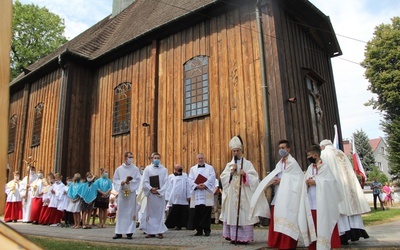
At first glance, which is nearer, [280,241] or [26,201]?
[280,241]

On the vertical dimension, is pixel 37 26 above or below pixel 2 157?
above

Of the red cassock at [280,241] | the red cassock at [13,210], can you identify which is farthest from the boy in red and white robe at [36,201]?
the red cassock at [280,241]

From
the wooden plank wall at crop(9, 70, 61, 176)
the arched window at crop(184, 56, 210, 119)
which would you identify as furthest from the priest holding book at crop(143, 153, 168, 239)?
the wooden plank wall at crop(9, 70, 61, 176)

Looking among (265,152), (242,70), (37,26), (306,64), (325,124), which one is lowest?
(265,152)

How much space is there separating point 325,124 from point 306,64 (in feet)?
8.47

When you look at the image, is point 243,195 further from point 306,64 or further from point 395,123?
point 395,123

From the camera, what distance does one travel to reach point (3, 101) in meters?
1.28

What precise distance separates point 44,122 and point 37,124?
3.59 feet

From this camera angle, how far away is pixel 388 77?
30.7 metres

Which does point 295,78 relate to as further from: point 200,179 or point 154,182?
point 154,182

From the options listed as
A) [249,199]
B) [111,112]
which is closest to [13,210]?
[111,112]

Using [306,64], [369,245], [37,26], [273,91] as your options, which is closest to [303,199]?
[369,245]

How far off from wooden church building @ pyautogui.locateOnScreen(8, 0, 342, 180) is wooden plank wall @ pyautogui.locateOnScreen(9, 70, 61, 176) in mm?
57

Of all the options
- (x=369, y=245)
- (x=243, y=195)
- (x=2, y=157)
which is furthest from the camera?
(x=243, y=195)
